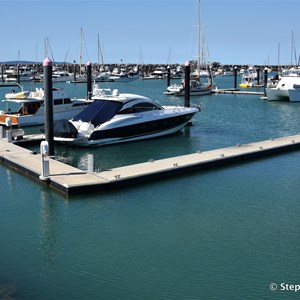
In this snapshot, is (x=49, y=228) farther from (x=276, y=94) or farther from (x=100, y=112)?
(x=276, y=94)

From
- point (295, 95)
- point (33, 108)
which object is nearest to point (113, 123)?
point (33, 108)

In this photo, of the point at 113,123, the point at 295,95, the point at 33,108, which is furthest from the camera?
the point at 295,95

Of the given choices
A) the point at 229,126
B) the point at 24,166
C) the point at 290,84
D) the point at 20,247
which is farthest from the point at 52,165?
the point at 290,84

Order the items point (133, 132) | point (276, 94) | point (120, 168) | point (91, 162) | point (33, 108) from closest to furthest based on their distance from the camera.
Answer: point (91, 162) → point (120, 168) → point (133, 132) → point (33, 108) → point (276, 94)

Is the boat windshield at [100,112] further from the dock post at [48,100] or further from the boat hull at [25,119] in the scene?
the boat hull at [25,119]

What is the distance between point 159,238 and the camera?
482 inches

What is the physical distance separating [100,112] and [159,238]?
43.0 feet

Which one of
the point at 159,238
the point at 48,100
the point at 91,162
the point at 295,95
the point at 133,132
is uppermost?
the point at 48,100

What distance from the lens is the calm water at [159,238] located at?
9.76 meters

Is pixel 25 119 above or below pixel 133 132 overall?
above

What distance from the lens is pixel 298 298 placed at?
9.38m

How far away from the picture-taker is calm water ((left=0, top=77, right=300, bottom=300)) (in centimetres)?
976

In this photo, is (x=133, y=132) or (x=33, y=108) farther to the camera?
(x=33, y=108)

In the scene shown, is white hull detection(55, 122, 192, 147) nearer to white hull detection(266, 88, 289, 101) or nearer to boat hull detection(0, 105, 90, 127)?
boat hull detection(0, 105, 90, 127)
